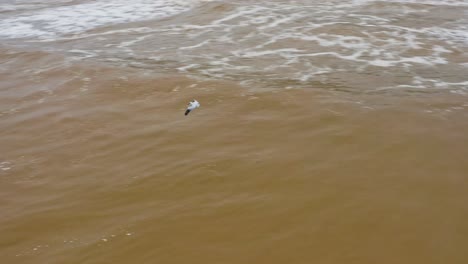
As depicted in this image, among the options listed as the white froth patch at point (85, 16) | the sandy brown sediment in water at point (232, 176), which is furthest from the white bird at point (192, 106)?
the white froth patch at point (85, 16)

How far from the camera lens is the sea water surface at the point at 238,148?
2.82 meters

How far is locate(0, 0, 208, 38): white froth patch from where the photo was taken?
816cm

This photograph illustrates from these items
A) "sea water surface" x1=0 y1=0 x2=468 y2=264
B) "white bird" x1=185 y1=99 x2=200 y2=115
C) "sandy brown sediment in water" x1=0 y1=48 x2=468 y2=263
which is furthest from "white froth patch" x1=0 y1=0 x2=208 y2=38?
"white bird" x1=185 y1=99 x2=200 y2=115

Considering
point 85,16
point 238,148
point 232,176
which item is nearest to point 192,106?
point 238,148

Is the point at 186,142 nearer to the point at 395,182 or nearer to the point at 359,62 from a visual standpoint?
the point at 395,182

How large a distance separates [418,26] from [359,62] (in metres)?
2.38

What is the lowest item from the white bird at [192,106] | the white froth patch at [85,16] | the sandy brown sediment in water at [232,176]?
the sandy brown sediment in water at [232,176]

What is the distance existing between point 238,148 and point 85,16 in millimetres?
6440

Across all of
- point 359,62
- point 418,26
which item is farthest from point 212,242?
point 418,26

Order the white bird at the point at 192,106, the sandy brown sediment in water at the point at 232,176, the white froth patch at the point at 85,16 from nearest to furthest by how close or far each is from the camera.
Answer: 1. the sandy brown sediment in water at the point at 232,176
2. the white bird at the point at 192,106
3. the white froth patch at the point at 85,16

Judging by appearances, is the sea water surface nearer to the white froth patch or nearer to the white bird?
the white bird

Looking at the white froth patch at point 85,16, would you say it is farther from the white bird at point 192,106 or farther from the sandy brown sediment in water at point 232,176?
the white bird at point 192,106

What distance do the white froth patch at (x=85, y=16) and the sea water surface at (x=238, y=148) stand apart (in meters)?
0.86

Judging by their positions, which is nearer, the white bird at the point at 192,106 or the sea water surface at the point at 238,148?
the sea water surface at the point at 238,148
